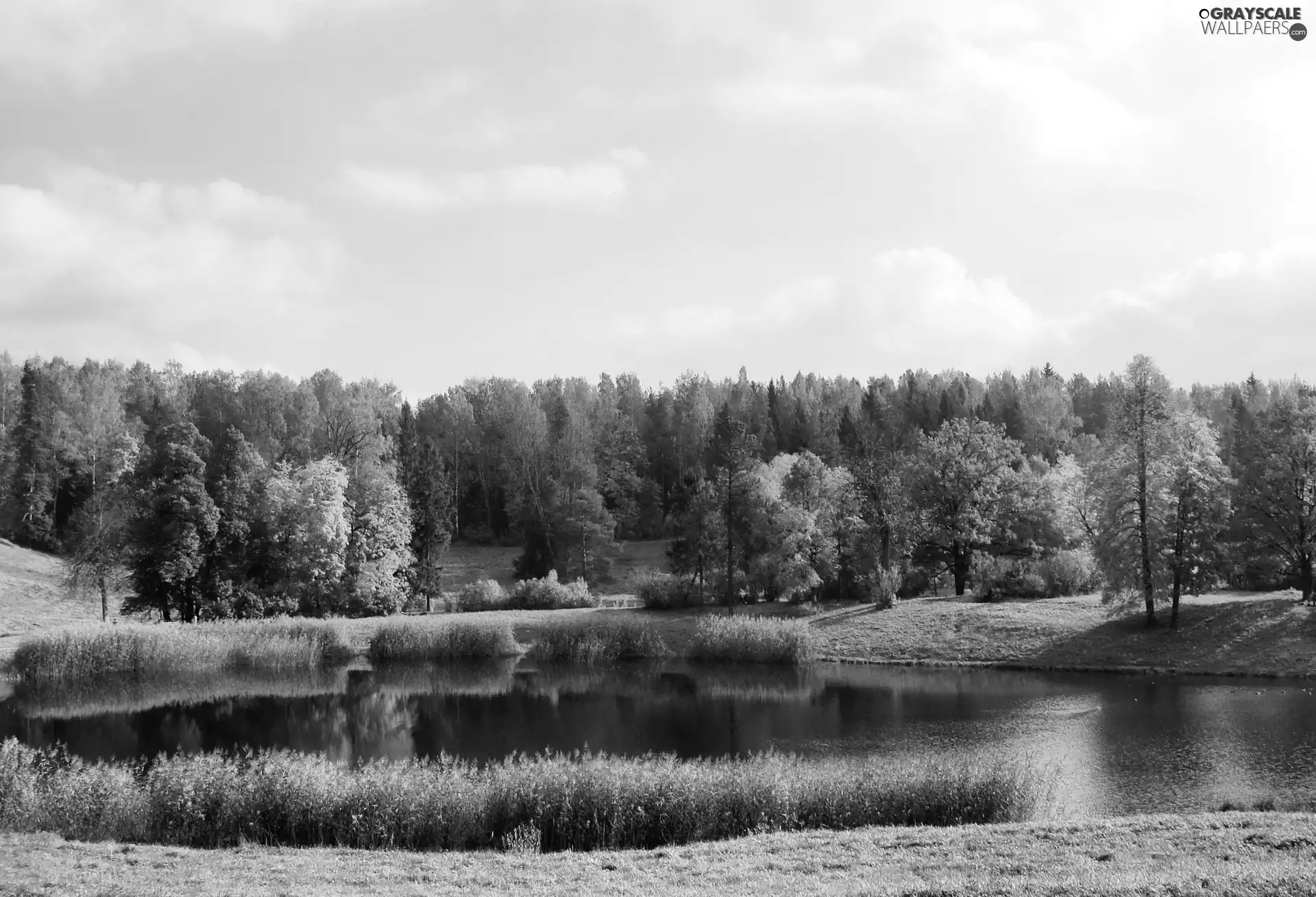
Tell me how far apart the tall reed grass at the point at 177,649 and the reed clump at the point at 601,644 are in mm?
11742

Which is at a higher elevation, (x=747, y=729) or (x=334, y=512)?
(x=334, y=512)

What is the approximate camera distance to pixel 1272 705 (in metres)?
34.7

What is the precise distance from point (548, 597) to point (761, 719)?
31.9 m

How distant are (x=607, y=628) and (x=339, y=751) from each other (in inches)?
957

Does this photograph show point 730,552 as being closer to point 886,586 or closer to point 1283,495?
point 886,586

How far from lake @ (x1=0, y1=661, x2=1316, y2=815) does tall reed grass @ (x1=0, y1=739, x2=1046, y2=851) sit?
5071 millimetres

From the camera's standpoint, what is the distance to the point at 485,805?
19.8 m

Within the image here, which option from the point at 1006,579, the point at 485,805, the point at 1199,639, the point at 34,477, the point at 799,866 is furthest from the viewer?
the point at 34,477

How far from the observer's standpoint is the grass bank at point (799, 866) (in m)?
12.6

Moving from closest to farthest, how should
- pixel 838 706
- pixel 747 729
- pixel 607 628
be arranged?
pixel 747 729 < pixel 838 706 < pixel 607 628

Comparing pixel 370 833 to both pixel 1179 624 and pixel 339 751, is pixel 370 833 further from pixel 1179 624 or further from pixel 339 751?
pixel 1179 624

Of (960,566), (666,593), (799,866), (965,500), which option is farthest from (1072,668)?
(799,866)

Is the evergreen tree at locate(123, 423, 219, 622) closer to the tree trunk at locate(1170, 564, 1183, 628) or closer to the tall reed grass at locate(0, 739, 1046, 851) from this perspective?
the tall reed grass at locate(0, 739, 1046, 851)

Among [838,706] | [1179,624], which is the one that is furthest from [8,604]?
[1179,624]
